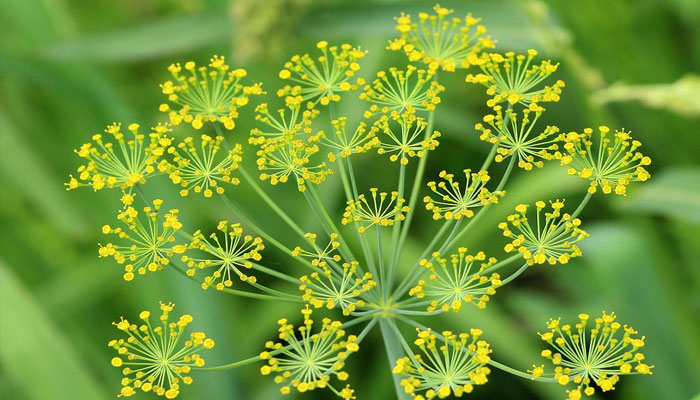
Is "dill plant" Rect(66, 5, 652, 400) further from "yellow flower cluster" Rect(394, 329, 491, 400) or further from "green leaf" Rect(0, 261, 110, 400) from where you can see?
"green leaf" Rect(0, 261, 110, 400)

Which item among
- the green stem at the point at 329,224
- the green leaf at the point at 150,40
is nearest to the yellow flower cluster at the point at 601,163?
the green stem at the point at 329,224

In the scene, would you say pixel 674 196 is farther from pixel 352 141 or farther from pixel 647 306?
pixel 352 141

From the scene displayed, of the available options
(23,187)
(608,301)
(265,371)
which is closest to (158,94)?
(23,187)

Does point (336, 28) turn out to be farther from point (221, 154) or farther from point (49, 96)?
point (49, 96)

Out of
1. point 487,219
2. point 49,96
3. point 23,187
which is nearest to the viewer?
point 487,219

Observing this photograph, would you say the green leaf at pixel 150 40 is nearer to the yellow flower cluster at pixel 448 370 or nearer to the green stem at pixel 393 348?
the green stem at pixel 393 348

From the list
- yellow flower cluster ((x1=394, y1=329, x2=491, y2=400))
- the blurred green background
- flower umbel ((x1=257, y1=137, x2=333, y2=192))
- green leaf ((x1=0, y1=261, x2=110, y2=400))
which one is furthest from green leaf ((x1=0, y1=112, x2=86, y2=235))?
yellow flower cluster ((x1=394, y1=329, x2=491, y2=400))

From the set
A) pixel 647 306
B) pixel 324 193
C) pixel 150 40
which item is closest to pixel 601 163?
pixel 647 306
